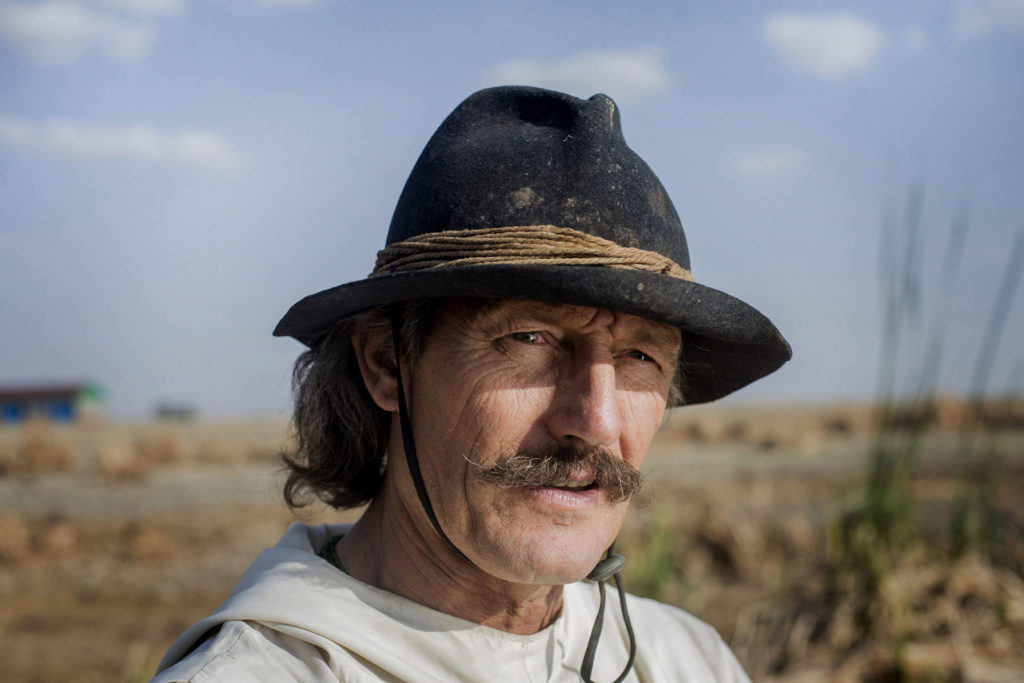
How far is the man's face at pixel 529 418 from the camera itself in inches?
72.1

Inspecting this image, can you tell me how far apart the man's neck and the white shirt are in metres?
0.06

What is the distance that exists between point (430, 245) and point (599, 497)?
0.65 meters

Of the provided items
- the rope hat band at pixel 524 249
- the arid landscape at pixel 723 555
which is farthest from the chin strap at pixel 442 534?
the arid landscape at pixel 723 555

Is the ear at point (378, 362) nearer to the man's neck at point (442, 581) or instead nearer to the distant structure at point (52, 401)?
the man's neck at point (442, 581)

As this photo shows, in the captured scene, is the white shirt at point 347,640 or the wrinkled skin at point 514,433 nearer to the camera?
the white shirt at point 347,640

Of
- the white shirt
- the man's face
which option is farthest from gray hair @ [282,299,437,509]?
the man's face

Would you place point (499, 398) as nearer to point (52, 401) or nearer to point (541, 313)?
point (541, 313)

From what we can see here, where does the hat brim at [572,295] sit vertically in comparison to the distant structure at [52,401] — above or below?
above

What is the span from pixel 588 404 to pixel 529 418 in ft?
0.45

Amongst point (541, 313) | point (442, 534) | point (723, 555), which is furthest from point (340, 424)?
point (723, 555)

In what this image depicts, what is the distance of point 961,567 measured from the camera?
5.16 metres

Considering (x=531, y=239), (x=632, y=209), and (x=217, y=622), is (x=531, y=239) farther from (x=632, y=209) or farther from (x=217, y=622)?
(x=217, y=622)

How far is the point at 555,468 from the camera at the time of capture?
1808 mm

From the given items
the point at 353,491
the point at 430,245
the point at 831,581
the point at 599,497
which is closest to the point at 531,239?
the point at 430,245
